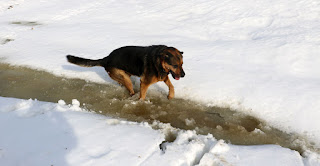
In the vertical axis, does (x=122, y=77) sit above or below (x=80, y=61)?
below

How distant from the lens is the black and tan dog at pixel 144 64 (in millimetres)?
3463

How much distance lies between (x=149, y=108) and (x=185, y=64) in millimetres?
1778

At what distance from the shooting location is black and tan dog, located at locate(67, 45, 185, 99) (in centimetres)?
346

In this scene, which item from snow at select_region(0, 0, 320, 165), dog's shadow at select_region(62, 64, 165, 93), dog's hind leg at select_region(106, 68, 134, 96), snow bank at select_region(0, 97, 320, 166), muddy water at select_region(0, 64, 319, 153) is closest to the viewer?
snow bank at select_region(0, 97, 320, 166)

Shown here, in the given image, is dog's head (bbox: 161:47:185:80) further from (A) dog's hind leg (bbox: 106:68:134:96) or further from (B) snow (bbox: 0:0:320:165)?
(A) dog's hind leg (bbox: 106:68:134:96)

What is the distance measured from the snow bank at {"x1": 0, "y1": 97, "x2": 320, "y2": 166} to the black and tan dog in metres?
0.99

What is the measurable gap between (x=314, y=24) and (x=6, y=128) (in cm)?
735

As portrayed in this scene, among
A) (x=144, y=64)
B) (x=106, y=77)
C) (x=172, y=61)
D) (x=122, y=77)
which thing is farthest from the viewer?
(x=106, y=77)

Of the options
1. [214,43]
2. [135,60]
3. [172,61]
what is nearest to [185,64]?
[214,43]

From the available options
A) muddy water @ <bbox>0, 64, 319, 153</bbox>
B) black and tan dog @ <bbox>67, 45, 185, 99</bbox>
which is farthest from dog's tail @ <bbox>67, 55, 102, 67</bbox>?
muddy water @ <bbox>0, 64, 319, 153</bbox>

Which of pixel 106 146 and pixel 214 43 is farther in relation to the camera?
pixel 214 43

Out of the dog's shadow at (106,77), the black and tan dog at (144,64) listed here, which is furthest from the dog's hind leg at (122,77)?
the dog's shadow at (106,77)

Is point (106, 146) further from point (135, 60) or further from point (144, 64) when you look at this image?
point (135, 60)

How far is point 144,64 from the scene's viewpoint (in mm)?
3922
